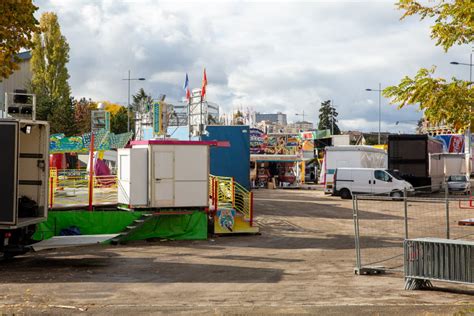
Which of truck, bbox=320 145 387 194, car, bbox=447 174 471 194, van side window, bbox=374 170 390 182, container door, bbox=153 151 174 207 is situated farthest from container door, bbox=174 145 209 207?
car, bbox=447 174 471 194

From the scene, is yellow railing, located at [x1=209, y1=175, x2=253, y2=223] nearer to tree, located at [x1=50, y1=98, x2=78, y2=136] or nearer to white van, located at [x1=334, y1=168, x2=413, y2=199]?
white van, located at [x1=334, y1=168, x2=413, y2=199]

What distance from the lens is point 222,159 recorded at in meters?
30.0

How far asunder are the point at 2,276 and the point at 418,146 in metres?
30.9

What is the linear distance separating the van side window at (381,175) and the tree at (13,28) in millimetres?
24447

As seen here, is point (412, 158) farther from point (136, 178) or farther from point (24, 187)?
point (24, 187)

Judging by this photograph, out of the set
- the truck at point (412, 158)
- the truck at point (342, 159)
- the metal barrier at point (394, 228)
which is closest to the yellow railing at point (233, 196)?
the metal barrier at point (394, 228)

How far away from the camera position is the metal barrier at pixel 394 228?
38.8ft

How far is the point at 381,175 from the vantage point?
3312 cm

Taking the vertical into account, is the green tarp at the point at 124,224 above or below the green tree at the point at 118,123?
below

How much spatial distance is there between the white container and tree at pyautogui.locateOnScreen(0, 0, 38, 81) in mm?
5361

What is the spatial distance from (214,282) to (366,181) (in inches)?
935

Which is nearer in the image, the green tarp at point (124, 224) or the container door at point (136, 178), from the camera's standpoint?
the green tarp at point (124, 224)

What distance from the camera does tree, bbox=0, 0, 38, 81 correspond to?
12.3m

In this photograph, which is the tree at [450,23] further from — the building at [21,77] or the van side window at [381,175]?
the building at [21,77]
